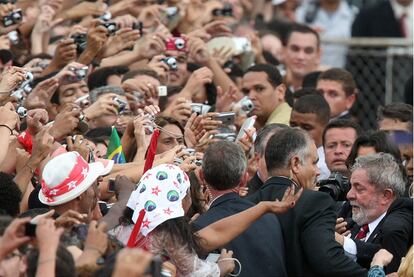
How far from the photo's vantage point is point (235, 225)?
9.85m

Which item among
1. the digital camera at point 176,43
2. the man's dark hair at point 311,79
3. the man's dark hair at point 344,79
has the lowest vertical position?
the man's dark hair at point 311,79

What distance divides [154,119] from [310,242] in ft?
8.27

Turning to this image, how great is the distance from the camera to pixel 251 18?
20.4 m

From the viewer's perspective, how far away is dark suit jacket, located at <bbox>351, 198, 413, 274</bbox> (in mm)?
10922

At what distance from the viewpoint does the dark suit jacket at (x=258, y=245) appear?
401 inches

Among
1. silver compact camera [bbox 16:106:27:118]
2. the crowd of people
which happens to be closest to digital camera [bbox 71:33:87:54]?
the crowd of people

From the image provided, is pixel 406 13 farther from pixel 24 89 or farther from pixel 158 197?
pixel 158 197

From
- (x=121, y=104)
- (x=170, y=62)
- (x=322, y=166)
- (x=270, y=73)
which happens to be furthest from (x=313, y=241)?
(x=270, y=73)

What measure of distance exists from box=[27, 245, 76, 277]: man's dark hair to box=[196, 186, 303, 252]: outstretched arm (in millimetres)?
1736

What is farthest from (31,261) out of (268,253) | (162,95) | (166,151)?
(162,95)

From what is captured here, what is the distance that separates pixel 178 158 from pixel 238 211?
3.84ft

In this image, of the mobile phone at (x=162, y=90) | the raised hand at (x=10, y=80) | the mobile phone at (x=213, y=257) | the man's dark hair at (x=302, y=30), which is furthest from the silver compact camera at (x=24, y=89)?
the man's dark hair at (x=302, y=30)

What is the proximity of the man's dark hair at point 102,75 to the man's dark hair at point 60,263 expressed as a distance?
6267 mm

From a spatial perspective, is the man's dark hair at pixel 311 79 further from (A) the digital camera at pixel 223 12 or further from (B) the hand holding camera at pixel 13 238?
(B) the hand holding camera at pixel 13 238
